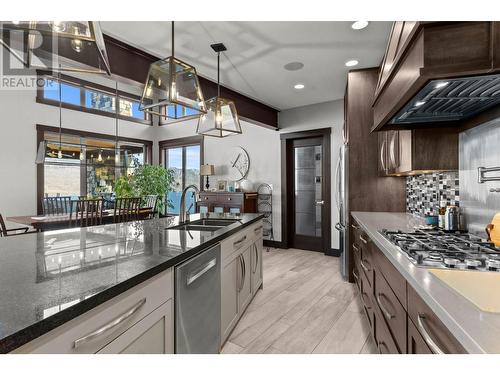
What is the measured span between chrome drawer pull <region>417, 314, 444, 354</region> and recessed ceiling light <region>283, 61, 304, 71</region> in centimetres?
293

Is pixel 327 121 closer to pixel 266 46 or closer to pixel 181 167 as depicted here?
pixel 266 46

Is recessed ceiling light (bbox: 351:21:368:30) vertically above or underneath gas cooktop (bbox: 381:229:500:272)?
above

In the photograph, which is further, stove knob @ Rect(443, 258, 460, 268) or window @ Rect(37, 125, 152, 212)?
window @ Rect(37, 125, 152, 212)

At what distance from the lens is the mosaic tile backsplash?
2205mm

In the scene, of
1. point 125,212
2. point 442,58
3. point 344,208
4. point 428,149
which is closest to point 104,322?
point 442,58

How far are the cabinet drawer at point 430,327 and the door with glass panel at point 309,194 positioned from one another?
3779mm

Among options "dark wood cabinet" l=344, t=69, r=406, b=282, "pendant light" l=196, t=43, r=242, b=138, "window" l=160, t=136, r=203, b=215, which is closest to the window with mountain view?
"window" l=160, t=136, r=203, b=215

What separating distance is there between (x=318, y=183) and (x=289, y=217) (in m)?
0.89

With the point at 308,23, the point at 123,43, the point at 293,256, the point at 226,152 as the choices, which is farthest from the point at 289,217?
the point at 123,43

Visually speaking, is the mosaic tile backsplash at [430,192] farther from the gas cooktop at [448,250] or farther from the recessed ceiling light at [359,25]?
the recessed ceiling light at [359,25]

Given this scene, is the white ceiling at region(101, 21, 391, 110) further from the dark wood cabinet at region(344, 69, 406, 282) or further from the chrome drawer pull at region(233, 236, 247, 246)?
the chrome drawer pull at region(233, 236, 247, 246)

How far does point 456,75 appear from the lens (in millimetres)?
1049

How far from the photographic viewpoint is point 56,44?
3.95ft
